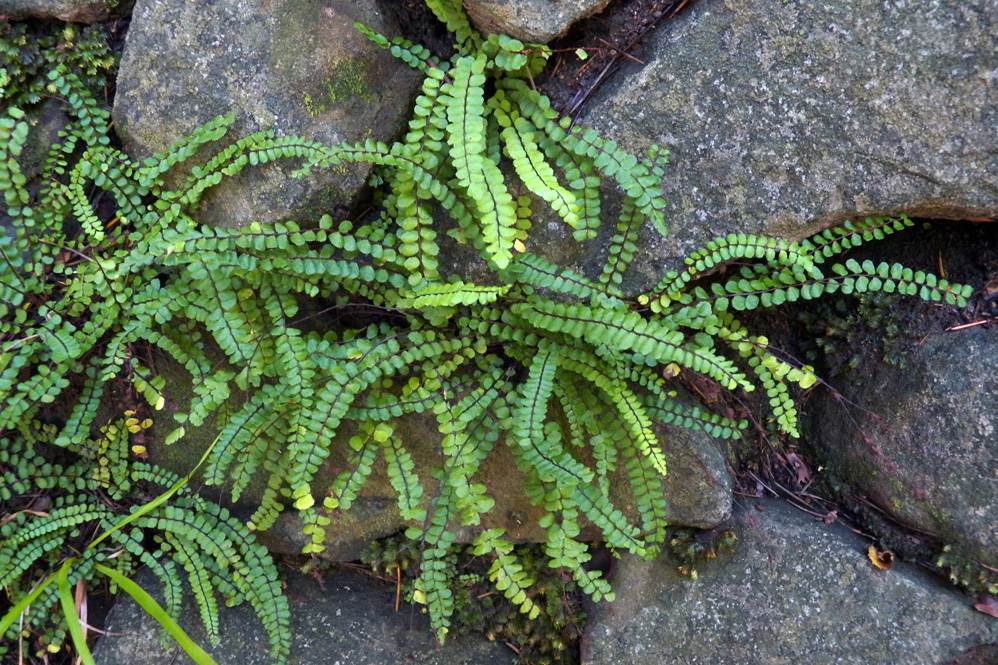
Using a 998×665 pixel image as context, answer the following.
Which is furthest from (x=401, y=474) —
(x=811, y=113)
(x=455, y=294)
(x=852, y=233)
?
(x=811, y=113)

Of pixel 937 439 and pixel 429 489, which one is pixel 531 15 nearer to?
pixel 429 489

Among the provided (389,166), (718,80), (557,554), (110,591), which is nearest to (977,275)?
(718,80)

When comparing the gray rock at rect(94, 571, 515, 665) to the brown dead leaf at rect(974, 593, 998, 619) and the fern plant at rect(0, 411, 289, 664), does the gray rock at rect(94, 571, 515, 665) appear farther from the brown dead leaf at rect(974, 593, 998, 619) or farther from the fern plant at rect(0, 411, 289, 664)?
the brown dead leaf at rect(974, 593, 998, 619)

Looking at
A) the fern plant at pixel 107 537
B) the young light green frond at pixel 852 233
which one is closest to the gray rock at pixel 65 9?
the fern plant at pixel 107 537

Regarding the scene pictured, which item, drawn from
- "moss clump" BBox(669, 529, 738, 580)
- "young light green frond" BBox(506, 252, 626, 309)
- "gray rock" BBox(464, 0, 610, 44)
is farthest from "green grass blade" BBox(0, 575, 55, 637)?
"gray rock" BBox(464, 0, 610, 44)

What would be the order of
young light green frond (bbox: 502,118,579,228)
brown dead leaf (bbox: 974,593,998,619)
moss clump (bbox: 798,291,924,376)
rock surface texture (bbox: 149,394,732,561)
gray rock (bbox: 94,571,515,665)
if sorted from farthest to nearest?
gray rock (bbox: 94,571,515,665) < rock surface texture (bbox: 149,394,732,561) < moss clump (bbox: 798,291,924,376) < brown dead leaf (bbox: 974,593,998,619) < young light green frond (bbox: 502,118,579,228)

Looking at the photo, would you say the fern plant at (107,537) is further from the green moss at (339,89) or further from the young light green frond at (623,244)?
the young light green frond at (623,244)

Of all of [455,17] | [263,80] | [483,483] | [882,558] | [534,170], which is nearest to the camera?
[534,170]
